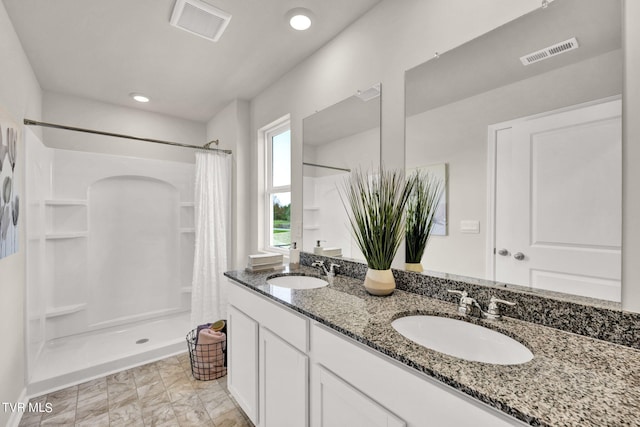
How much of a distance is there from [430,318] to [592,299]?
52 centimetres

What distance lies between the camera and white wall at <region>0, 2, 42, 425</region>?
155 centimetres

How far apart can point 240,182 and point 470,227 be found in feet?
7.52

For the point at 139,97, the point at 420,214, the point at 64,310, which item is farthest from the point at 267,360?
the point at 139,97

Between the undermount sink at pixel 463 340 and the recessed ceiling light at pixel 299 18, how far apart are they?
5.84 ft

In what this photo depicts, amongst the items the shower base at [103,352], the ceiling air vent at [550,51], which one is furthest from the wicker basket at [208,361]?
the ceiling air vent at [550,51]

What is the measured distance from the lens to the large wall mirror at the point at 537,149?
35.4 inches

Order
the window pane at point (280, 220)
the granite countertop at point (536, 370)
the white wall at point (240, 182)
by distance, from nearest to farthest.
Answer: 1. the granite countertop at point (536, 370)
2. the window pane at point (280, 220)
3. the white wall at point (240, 182)

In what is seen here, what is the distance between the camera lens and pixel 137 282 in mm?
3186

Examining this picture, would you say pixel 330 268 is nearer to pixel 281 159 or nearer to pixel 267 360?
pixel 267 360

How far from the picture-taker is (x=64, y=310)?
271cm

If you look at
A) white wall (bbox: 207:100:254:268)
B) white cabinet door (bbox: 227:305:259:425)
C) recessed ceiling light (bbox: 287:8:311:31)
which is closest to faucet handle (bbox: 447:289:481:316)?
white cabinet door (bbox: 227:305:259:425)

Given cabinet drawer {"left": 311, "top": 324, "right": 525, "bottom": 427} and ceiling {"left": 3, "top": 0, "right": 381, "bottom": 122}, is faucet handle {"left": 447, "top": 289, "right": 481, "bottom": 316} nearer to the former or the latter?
cabinet drawer {"left": 311, "top": 324, "right": 525, "bottom": 427}

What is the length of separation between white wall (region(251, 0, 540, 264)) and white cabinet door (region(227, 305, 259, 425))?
804 mm

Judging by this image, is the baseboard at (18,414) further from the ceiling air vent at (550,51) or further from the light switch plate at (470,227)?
the ceiling air vent at (550,51)
